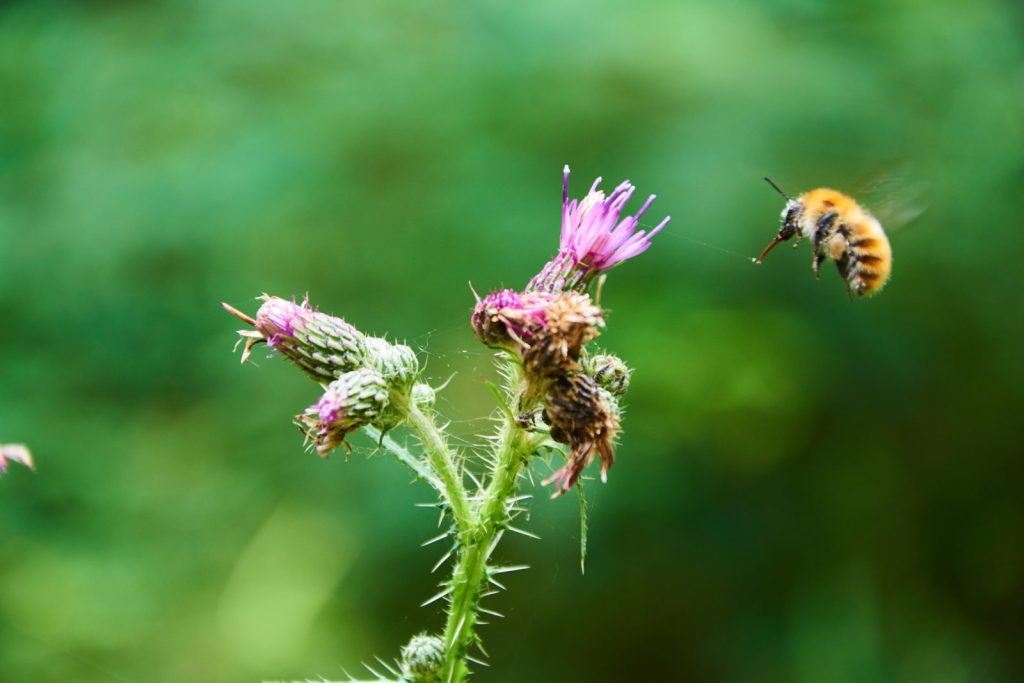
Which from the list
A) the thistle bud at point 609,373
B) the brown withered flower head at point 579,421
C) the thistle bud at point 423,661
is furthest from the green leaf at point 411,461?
the thistle bud at point 609,373

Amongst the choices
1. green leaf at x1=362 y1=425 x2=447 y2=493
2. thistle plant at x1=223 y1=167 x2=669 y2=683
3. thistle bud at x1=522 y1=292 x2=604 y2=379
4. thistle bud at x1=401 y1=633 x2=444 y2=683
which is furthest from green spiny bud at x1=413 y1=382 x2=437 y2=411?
thistle bud at x1=401 y1=633 x2=444 y2=683

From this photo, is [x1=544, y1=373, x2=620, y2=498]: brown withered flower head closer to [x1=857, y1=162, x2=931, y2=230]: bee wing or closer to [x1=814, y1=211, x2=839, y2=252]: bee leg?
[x1=814, y1=211, x2=839, y2=252]: bee leg

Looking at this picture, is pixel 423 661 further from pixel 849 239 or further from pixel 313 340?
pixel 849 239

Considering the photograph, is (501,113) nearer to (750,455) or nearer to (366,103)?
(366,103)

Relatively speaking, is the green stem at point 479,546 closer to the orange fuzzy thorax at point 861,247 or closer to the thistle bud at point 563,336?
the thistle bud at point 563,336

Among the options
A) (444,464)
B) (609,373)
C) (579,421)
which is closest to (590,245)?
(609,373)
